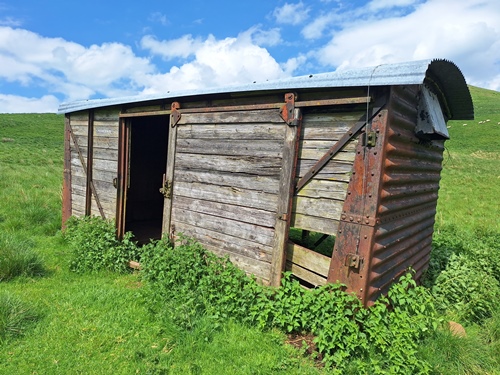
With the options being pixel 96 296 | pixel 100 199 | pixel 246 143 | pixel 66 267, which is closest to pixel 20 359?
pixel 96 296

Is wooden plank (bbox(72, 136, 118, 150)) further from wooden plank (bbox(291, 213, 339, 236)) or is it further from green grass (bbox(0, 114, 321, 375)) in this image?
wooden plank (bbox(291, 213, 339, 236))

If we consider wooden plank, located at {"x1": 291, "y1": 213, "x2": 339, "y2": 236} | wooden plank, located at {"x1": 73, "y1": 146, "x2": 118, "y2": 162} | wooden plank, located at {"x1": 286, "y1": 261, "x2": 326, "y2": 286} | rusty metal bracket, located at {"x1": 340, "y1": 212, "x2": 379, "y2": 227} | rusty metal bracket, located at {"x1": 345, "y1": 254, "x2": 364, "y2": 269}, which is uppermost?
wooden plank, located at {"x1": 73, "y1": 146, "x2": 118, "y2": 162}

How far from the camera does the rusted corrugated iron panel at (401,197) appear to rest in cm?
374

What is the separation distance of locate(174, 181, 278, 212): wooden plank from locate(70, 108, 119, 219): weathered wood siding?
2.09 metres

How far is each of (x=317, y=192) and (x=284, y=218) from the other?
0.56 m

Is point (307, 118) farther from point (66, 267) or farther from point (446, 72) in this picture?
point (66, 267)

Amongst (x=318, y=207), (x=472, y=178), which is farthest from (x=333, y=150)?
(x=472, y=178)

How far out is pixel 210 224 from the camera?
530 centimetres

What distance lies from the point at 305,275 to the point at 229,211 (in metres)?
1.50

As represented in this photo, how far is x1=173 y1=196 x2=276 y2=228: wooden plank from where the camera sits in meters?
4.56

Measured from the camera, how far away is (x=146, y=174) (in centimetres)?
980

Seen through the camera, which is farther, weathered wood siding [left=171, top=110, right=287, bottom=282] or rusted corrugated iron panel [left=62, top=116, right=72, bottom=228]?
rusted corrugated iron panel [left=62, top=116, right=72, bottom=228]

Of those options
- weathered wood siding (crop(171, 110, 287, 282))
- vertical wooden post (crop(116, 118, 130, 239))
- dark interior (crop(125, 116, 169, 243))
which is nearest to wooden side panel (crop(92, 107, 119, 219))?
vertical wooden post (crop(116, 118, 130, 239))

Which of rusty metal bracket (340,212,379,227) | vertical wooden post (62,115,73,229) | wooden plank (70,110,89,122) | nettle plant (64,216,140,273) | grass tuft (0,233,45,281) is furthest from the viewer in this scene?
vertical wooden post (62,115,73,229)
